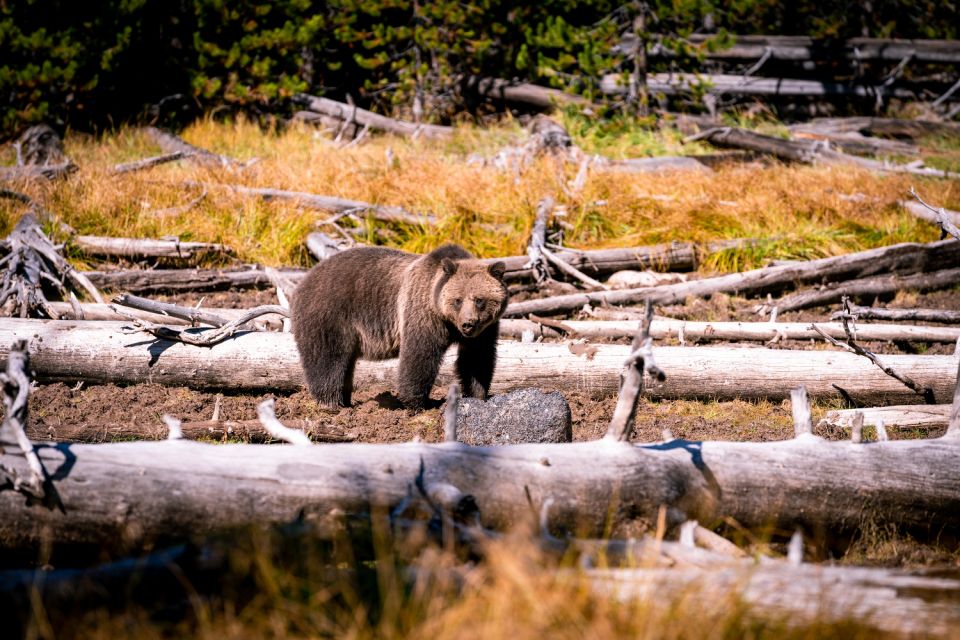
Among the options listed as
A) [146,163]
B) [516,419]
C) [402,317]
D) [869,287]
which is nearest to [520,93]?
[146,163]

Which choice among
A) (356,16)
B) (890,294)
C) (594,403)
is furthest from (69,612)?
(356,16)

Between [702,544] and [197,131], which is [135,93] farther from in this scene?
[702,544]

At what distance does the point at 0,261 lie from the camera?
7.73m

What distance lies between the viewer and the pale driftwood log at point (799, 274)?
8.59 meters

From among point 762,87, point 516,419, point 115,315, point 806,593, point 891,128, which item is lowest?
point 115,315

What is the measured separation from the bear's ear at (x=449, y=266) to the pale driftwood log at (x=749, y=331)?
1650 mm

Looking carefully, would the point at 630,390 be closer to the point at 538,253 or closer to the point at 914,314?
the point at 914,314

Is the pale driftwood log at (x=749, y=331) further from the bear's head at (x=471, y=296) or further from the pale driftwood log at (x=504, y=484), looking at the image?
the pale driftwood log at (x=504, y=484)

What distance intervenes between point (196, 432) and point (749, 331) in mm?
4816

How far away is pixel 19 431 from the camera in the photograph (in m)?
3.18

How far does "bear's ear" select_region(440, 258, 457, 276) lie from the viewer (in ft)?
19.6

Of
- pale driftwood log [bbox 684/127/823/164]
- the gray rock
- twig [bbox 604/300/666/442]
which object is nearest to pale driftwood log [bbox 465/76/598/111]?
pale driftwood log [bbox 684/127/823/164]

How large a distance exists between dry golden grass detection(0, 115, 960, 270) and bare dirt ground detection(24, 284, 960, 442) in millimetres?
3273

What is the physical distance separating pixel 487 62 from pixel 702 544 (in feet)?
50.9
